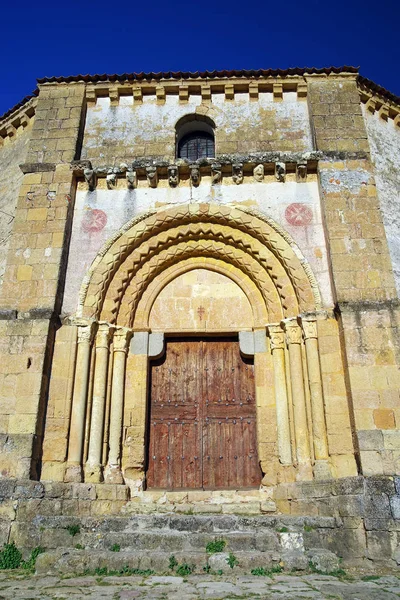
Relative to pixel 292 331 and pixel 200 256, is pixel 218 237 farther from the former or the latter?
pixel 292 331

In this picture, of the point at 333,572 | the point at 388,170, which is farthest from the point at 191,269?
the point at 333,572

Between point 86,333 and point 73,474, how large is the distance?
210 cm

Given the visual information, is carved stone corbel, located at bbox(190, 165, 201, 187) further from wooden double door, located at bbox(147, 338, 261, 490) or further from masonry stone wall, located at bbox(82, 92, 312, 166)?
wooden double door, located at bbox(147, 338, 261, 490)

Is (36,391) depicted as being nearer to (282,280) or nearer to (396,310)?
(282,280)

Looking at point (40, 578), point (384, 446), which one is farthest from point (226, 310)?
point (40, 578)

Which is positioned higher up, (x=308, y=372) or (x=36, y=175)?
(x=36, y=175)

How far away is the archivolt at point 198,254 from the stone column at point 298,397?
1.26 ft

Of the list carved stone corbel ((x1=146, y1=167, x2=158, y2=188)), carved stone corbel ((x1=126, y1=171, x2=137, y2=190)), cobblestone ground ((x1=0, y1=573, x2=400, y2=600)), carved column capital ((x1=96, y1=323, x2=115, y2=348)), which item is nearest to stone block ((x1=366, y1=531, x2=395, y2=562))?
cobblestone ground ((x1=0, y1=573, x2=400, y2=600))

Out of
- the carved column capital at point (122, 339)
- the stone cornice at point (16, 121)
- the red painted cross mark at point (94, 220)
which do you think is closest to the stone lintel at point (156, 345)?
the carved column capital at point (122, 339)

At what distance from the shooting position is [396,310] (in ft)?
24.1

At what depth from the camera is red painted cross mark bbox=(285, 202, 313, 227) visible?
27.8 ft

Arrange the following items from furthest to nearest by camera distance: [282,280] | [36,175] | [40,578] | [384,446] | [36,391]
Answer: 1. [36,175]
2. [282,280]
3. [36,391]
4. [384,446]
5. [40,578]

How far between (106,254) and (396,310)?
15.3 feet

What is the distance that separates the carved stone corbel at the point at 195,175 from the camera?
28.9 ft
